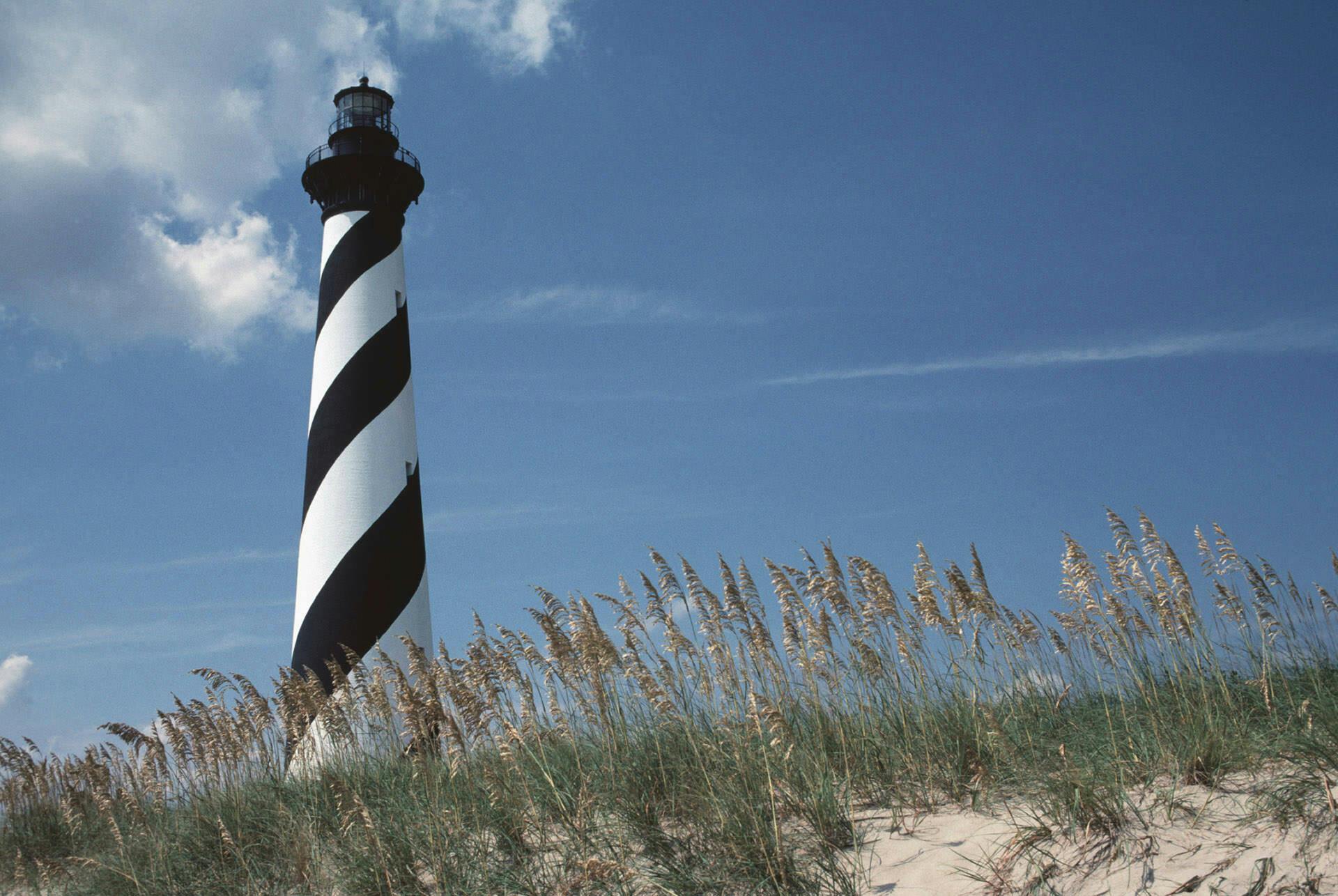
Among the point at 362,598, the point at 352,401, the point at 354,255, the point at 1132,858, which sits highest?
the point at 354,255

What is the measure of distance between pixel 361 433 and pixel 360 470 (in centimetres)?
54

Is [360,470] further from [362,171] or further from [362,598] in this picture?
[362,171]

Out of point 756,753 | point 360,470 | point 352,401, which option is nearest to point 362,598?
point 360,470

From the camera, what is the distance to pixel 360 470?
13.0 m

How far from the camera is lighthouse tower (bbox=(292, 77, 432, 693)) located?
12.5m

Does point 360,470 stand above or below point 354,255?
below

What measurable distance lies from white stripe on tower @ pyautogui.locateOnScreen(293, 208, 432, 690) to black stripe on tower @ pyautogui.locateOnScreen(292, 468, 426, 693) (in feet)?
0.04

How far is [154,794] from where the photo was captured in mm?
7410

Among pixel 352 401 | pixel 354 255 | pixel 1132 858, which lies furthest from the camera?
pixel 354 255

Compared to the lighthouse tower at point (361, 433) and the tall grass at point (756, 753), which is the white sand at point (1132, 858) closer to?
the tall grass at point (756, 753)

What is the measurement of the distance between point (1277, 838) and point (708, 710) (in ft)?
9.48

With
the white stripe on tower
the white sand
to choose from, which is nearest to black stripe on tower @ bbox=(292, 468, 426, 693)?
the white stripe on tower

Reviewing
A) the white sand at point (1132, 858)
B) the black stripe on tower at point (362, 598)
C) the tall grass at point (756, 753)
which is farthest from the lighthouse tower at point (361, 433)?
the white sand at point (1132, 858)

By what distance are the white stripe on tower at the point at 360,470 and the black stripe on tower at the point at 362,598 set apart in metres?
0.01
